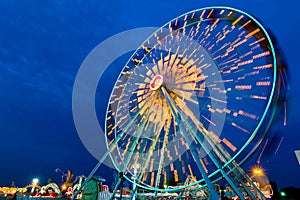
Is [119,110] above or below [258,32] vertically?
above

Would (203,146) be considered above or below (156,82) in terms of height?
below

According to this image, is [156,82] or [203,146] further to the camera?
[156,82]

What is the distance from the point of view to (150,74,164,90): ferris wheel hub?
1639 centimetres

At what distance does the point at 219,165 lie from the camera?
1218 centimetres

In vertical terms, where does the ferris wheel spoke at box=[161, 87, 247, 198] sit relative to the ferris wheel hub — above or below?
below

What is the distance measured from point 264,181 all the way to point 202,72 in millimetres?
34434

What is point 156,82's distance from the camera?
658 inches

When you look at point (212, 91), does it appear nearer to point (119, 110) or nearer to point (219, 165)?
point (219, 165)

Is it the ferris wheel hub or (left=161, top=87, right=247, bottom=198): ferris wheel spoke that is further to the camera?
the ferris wheel hub

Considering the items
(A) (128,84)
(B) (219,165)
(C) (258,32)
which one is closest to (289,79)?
(C) (258,32)

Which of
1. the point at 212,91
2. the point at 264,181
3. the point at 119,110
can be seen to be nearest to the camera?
the point at 212,91

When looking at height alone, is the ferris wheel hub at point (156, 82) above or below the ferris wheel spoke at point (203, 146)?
above

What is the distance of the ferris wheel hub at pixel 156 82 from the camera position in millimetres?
16391

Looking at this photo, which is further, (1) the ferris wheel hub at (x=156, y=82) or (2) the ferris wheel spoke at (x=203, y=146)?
(1) the ferris wheel hub at (x=156, y=82)
